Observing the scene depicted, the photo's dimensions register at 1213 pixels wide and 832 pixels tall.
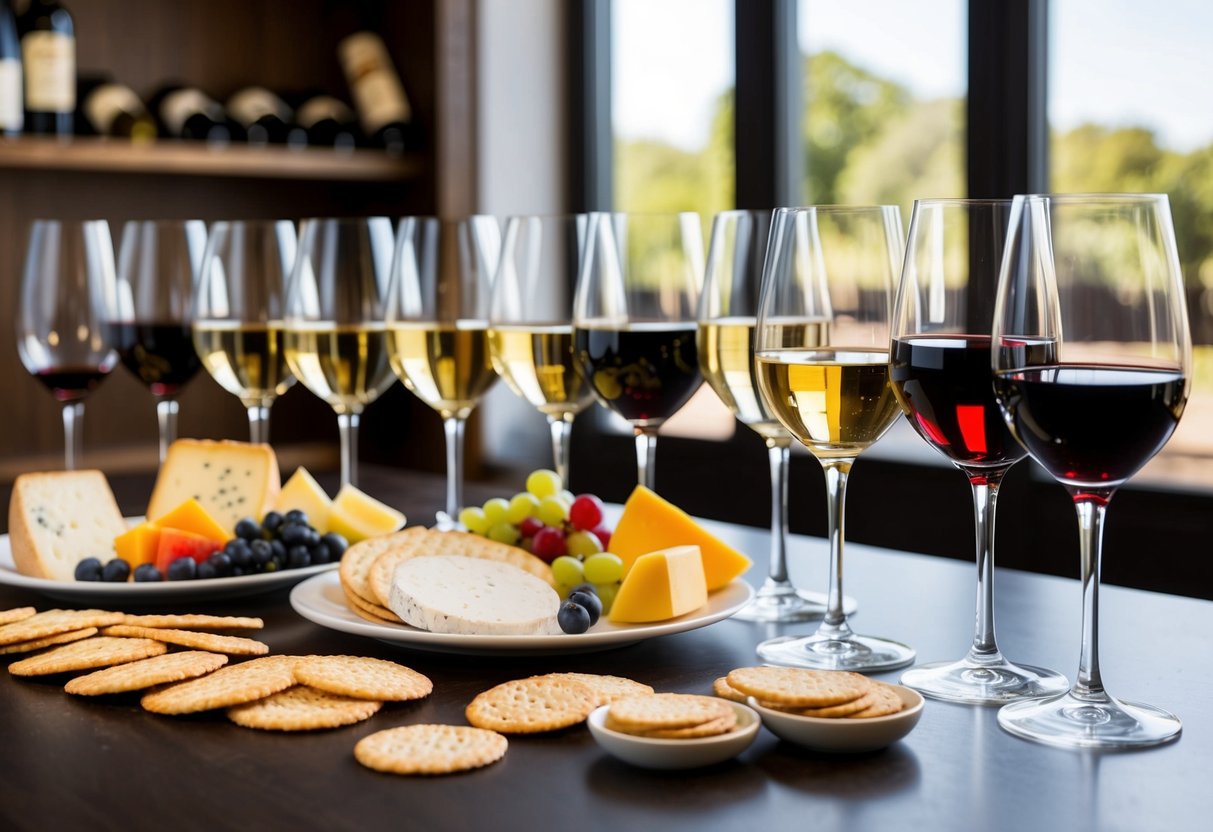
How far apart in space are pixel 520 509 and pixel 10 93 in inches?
80.5

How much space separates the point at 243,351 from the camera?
1479 mm

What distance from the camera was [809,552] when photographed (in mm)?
1358

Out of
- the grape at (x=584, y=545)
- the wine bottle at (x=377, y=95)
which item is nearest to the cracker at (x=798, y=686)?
the grape at (x=584, y=545)

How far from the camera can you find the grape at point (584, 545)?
3.51 ft

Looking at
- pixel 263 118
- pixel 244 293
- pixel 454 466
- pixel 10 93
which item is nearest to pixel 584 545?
pixel 454 466

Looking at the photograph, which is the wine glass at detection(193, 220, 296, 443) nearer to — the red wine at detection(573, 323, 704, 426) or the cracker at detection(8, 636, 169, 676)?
the red wine at detection(573, 323, 704, 426)

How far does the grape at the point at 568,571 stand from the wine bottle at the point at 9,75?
213 centimetres

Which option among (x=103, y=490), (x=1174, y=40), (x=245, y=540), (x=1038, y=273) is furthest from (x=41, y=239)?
(x=1174, y=40)

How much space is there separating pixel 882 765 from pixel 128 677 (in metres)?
0.45

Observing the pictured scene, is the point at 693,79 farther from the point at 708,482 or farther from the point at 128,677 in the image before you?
the point at 128,677

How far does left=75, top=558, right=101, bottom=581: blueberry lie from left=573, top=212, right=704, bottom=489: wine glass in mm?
449

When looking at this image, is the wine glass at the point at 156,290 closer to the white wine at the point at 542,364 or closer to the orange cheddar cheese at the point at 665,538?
the white wine at the point at 542,364

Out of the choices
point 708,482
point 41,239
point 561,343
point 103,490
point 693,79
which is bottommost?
point 708,482

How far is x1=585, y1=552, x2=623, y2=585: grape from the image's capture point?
39.3 inches
